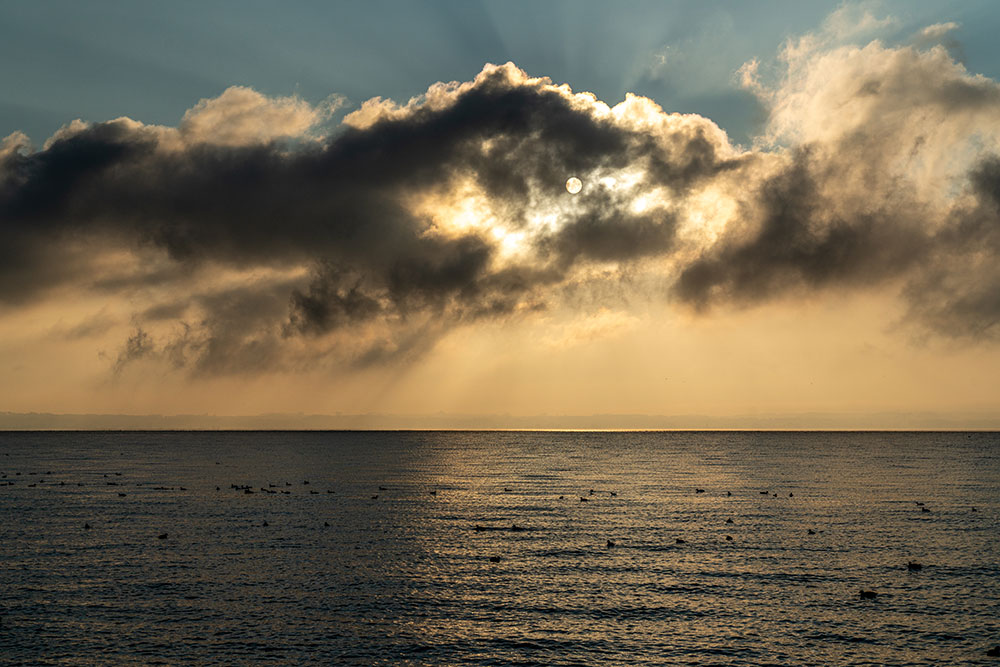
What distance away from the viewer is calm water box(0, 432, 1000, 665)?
1638 inches

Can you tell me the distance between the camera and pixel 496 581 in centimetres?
5591

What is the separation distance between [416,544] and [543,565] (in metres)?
15.0

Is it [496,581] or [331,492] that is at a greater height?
[496,581]

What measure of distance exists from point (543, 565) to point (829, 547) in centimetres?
2678

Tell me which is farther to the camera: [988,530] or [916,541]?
[988,530]

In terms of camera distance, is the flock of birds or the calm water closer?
the calm water

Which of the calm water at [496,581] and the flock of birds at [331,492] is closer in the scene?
the calm water at [496,581]

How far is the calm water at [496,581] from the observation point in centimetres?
4159

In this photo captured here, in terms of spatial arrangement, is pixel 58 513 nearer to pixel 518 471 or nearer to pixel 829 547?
pixel 829 547

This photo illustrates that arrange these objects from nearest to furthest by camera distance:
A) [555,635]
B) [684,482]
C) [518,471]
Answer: [555,635] → [684,482] → [518,471]

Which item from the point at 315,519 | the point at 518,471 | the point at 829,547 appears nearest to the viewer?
the point at 829,547

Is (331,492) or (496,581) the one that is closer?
(496,581)

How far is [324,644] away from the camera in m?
42.2

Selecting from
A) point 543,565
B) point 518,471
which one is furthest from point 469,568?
point 518,471
